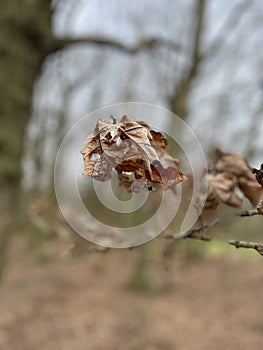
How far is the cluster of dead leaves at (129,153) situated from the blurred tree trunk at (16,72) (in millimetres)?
5168

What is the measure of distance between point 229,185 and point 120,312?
23.7ft

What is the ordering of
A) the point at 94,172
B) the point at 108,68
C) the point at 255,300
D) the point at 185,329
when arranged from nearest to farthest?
the point at 94,172
the point at 185,329
the point at 255,300
the point at 108,68

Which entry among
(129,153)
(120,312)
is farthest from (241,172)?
(120,312)

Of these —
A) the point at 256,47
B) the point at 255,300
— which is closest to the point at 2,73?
the point at 255,300

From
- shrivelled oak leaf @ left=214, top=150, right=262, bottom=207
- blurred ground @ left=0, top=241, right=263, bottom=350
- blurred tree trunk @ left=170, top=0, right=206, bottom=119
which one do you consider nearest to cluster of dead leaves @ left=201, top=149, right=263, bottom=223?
shrivelled oak leaf @ left=214, top=150, right=262, bottom=207

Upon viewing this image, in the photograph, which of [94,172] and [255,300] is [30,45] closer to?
[94,172]

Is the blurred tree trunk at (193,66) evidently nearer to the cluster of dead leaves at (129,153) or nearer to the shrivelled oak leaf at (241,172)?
the shrivelled oak leaf at (241,172)

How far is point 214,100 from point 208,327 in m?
7.36

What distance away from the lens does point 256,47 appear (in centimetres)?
1212

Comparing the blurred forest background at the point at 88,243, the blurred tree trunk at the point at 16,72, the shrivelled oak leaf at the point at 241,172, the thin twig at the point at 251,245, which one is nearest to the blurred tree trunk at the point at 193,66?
the blurred forest background at the point at 88,243

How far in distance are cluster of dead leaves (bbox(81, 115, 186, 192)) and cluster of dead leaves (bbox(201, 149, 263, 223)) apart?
1.69ft

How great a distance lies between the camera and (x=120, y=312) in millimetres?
8422

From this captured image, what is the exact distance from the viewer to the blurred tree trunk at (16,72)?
6.09m

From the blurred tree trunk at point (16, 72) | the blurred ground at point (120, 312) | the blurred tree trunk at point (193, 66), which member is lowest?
the blurred ground at point (120, 312)
